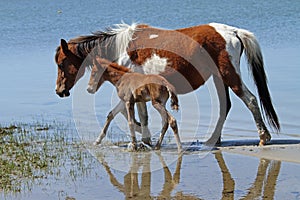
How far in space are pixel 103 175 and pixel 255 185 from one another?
1.65 meters

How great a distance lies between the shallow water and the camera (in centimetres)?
651

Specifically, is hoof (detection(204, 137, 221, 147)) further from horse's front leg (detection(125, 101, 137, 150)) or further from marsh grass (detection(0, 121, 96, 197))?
marsh grass (detection(0, 121, 96, 197))

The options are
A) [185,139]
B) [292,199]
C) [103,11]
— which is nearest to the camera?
[292,199]

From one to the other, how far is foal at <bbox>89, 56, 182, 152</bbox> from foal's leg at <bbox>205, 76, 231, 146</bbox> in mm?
778

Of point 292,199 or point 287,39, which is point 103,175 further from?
point 287,39

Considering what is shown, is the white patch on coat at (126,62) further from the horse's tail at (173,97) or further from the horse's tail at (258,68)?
the horse's tail at (258,68)

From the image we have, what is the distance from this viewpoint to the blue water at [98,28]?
11.1 metres

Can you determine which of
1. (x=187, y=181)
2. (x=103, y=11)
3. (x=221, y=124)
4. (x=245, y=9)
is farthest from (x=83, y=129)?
(x=103, y=11)

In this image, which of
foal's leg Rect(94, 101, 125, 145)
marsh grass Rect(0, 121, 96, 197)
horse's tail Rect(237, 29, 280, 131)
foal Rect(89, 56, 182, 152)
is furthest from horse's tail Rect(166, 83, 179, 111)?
horse's tail Rect(237, 29, 280, 131)

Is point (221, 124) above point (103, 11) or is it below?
below

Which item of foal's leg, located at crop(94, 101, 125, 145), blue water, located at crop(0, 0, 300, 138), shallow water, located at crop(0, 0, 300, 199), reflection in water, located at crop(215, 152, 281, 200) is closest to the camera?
reflection in water, located at crop(215, 152, 281, 200)

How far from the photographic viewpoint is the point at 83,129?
9.67m

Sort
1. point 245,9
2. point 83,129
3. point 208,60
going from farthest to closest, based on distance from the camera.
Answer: point 245,9, point 83,129, point 208,60

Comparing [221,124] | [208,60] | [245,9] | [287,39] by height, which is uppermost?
[245,9]
